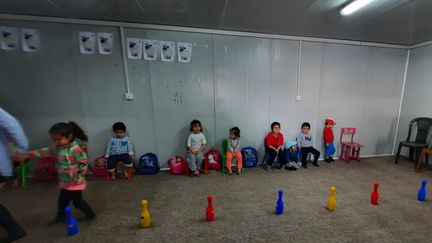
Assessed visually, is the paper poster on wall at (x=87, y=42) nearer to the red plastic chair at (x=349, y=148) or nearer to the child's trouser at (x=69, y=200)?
the child's trouser at (x=69, y=200)

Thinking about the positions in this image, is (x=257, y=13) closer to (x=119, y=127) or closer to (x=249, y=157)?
(x=249, y=157)

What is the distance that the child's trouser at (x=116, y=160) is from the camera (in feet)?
9.23

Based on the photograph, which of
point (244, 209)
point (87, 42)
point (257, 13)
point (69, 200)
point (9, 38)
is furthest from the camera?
point (87, 42)

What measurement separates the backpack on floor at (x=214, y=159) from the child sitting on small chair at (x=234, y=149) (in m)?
0.24

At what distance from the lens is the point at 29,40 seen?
2.61 m

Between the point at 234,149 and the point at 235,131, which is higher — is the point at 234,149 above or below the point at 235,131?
below

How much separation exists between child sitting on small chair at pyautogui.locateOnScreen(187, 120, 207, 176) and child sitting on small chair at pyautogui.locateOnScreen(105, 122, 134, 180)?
98 cm

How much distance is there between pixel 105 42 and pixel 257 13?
2.38 m

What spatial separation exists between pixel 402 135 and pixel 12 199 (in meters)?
7.10

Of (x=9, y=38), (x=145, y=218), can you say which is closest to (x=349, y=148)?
(x=145, y=218)

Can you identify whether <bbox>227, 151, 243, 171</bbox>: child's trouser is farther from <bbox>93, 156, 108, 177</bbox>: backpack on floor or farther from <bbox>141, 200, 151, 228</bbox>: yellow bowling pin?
<bbox>93, 156, 108, 177</bbox>: backpack on floor

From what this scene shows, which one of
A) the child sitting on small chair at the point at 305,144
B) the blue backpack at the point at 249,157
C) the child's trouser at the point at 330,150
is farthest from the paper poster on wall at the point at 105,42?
the child's trouser at the point at 330,150

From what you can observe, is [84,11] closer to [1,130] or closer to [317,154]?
[1,130]

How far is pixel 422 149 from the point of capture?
311cm
